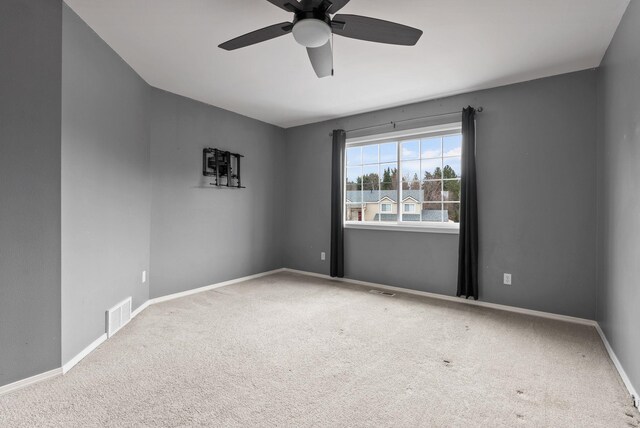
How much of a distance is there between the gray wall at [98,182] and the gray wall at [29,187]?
0.26ft

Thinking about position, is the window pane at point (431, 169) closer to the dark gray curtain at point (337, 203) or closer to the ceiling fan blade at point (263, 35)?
the dark gray curtain at point (337, 203)

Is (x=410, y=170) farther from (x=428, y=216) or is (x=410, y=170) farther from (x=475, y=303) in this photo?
(x=475, y=303)

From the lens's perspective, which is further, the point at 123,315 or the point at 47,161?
the point at 123,315

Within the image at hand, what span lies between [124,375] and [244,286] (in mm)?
2294

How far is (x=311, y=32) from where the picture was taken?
1803 millimetres

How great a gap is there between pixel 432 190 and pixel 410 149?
64 centimetres

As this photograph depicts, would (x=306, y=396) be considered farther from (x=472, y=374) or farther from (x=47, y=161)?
(x=47, y=161)

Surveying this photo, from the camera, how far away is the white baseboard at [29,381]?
189 centimetres

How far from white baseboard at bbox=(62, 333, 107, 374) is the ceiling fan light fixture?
2.62 m

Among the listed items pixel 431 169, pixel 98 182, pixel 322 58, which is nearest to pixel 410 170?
pixel 431 169

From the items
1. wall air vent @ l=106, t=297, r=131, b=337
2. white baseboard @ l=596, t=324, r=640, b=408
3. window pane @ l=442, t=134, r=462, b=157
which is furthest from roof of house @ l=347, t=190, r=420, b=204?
wall air vent @ l=106, t=297, r=131, b=337

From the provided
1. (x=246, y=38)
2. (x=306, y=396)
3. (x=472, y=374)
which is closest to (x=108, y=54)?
(x=246, y=38)

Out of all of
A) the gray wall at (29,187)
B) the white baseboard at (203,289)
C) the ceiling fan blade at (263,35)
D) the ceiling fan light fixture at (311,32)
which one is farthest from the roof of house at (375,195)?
the gray wall at (29,187)

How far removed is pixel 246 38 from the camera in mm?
2041
